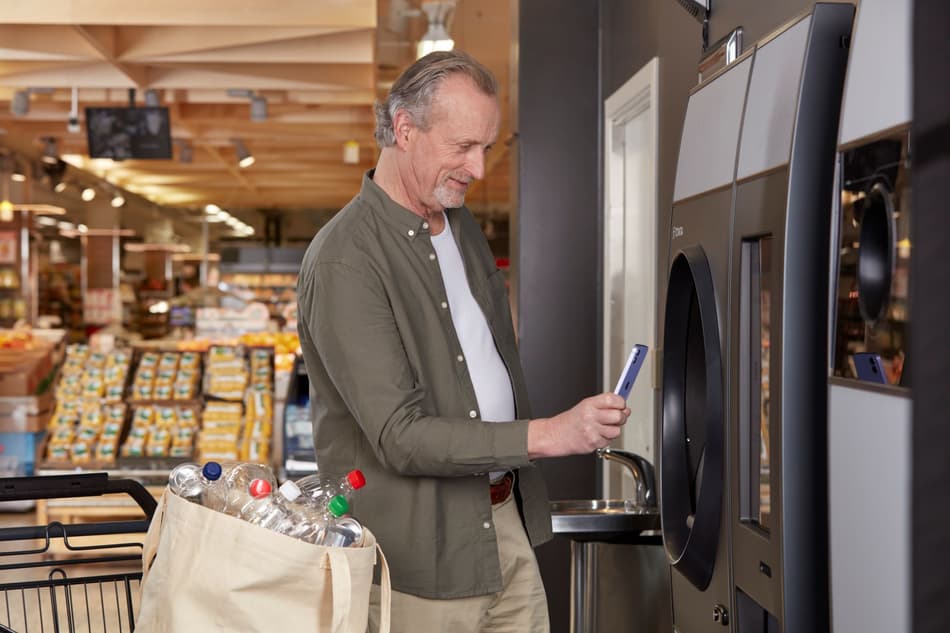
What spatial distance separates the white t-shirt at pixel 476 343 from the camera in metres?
2.20

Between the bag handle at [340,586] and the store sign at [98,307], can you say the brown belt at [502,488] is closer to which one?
the bag handle at [340,586]

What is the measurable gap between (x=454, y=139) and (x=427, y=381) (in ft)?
1.50

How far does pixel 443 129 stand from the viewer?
82.7 inches

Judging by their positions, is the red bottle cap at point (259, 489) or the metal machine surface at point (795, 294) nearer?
the metal machine surface at point (795, 294)

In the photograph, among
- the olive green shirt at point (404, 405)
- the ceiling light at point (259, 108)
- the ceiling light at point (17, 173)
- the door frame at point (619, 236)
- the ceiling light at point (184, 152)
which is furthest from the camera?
the ceiling light at point (17, 173)

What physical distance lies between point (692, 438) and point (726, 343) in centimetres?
40

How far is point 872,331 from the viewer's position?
1.27 meters

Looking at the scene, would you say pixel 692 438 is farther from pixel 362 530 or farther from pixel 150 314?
pixel 150 314

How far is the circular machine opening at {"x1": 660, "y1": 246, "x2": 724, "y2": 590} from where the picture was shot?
187 cm

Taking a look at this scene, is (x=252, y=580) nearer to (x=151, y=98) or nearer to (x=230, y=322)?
(x=151, y=98)

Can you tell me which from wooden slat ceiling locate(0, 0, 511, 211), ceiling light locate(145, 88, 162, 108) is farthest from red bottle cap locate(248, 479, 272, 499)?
ceiling light locate(145, 88, 162, 108)

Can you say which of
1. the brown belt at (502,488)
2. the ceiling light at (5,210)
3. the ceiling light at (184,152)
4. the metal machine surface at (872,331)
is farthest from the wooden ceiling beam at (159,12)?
the ceiling light at (5,210)

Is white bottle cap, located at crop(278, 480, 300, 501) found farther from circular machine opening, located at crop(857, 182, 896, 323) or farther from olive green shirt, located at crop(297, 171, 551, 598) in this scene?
circular machine opening, located at crop(857, 182, 896, 323)

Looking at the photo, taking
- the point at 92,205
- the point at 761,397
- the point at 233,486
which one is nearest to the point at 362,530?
the point at 233,486
